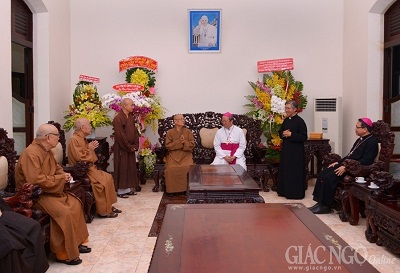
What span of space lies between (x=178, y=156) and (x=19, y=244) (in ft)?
13.3

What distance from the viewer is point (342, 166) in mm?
5023

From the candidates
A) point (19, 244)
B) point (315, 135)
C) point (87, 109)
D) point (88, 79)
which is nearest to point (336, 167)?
point (315, 135)

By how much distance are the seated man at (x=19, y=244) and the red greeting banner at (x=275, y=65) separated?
17.0ft

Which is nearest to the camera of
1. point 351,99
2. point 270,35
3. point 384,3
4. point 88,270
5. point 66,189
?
point 88,270

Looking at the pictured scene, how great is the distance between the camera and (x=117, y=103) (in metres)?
6.59

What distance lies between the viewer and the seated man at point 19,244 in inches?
102

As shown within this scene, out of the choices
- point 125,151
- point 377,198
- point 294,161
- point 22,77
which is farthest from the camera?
point 125,151

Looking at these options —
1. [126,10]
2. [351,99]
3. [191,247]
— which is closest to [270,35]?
[351,99]

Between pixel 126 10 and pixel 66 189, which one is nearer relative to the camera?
pixel 66 189

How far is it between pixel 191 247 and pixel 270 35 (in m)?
6.09

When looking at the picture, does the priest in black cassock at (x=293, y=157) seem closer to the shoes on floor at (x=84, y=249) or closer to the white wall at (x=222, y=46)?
the white wall at (x=222, y=46)

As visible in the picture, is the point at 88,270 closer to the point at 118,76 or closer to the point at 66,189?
the point at 66,189

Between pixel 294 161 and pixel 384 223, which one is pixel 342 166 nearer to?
pixel 294 161

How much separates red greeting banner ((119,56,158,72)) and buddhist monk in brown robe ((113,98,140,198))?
48.5 inches
